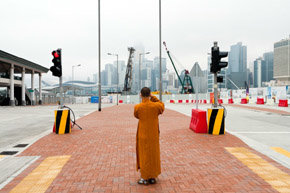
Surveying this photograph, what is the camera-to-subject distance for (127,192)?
3936 millimetres

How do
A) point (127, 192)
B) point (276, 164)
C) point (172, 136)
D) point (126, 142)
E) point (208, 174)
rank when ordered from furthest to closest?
point (172, 136) → point (126, 142) → point (276, 164) → point (208, 174) → point (127, 192)

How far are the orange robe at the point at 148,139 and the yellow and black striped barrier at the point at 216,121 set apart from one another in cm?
523

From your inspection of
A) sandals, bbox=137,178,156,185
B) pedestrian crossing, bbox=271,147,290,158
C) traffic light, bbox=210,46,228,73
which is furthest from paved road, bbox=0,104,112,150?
pedestrian crossing, bbox=271,147,290,158

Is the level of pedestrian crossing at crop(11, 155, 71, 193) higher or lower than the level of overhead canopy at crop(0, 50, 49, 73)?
lower

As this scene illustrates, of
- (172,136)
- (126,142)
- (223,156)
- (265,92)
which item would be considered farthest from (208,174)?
Answer: (265,92)

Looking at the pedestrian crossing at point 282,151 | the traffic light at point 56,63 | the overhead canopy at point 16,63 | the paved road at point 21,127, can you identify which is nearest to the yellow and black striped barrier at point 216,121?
the pedestrian crossing at point 282,151

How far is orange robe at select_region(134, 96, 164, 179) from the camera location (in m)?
4.13

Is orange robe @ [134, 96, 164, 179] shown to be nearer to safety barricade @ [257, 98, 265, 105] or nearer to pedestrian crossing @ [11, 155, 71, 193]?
pedestrian crossing @ [11, 155, 71, 193]

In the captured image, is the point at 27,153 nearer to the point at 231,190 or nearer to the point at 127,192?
the point at 127,192

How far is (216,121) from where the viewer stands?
907 centimetres

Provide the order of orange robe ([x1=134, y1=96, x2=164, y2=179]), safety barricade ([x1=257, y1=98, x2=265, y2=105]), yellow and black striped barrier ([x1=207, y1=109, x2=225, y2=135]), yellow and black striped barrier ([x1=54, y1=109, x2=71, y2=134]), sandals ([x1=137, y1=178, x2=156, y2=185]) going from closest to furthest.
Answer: orange robe ([x1=134, y1=96, x2=164, y2=179]), sandals ([x1=137, y1=178, x2=156, y2=185]), yellow and black striped barrier ([x1=207, y1=109, x2=225, y2=135]), yellow and black striped barrier ([x1=54, y1=109, x2=71, y2=134]), safety barricade ([x1=257, y1=98, x2=265, y2=105])

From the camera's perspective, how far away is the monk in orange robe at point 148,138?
13.5 feet

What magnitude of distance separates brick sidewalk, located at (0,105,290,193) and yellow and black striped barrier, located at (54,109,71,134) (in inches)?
48.1

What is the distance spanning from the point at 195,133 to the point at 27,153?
558cm
